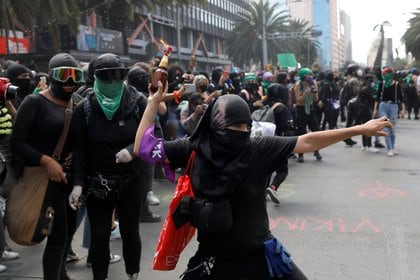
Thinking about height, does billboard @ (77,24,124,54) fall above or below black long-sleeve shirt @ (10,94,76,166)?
above

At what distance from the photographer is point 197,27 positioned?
6538 centimetres

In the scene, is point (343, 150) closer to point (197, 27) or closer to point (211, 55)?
point (197, 27)

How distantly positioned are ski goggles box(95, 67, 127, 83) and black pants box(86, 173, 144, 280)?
0.69 meters

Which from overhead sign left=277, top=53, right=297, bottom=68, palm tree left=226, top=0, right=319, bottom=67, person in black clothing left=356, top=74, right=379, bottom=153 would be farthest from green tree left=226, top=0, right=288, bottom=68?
A: person in black clothing left=356, top=74, right=379, bottom=153

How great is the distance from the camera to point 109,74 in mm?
3523

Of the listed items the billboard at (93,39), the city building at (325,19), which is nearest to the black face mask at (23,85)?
the billboard at (93,39)

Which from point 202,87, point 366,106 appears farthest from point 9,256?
point 366,106

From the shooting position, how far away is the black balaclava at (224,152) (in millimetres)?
2449

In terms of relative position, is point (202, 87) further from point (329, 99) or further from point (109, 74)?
point (329, 99)

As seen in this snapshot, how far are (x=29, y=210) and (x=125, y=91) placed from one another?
1010 mm

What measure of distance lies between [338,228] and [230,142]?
3.58 meters

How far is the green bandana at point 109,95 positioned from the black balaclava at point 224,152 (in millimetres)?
1124

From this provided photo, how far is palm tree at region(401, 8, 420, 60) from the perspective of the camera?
133 feet

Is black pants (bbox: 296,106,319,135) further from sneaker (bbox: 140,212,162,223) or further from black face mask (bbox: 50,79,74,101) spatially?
black face mask (bbox: 50,79,74,101)
